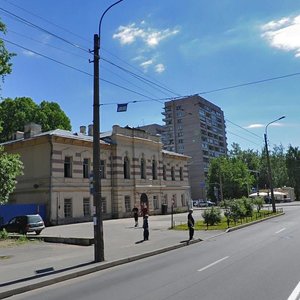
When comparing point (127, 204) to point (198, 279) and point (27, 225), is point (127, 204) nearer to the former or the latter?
point (27, 225)

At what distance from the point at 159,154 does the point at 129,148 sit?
21.8 ft

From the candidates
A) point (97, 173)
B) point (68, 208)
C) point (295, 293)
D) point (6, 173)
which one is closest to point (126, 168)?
point (68, 208)

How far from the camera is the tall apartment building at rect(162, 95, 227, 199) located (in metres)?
126

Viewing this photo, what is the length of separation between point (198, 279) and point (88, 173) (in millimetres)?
33714

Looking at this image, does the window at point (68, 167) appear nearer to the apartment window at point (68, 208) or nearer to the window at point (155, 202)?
the apartment window at point (68, 208)

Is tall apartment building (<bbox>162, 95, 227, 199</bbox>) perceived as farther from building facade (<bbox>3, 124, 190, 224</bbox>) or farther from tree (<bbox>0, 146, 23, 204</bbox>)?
tree (<bbox>0, 146, 23, 204</bbox>)

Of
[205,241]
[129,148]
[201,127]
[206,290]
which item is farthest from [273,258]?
[201,127]

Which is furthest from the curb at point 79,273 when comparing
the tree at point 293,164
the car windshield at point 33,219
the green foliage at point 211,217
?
the tree at point 293,164

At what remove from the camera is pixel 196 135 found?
128000mm

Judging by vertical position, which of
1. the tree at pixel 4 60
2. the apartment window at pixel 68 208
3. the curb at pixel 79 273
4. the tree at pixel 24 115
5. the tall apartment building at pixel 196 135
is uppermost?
the tall apartment building at pixel 196 135

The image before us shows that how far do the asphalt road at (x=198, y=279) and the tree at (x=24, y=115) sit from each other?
44.4 meters

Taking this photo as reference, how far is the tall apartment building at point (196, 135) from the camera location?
126 metres

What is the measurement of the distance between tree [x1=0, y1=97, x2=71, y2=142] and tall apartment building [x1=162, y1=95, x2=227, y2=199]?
67.1m

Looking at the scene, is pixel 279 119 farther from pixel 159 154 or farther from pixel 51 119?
pixel 51 119
